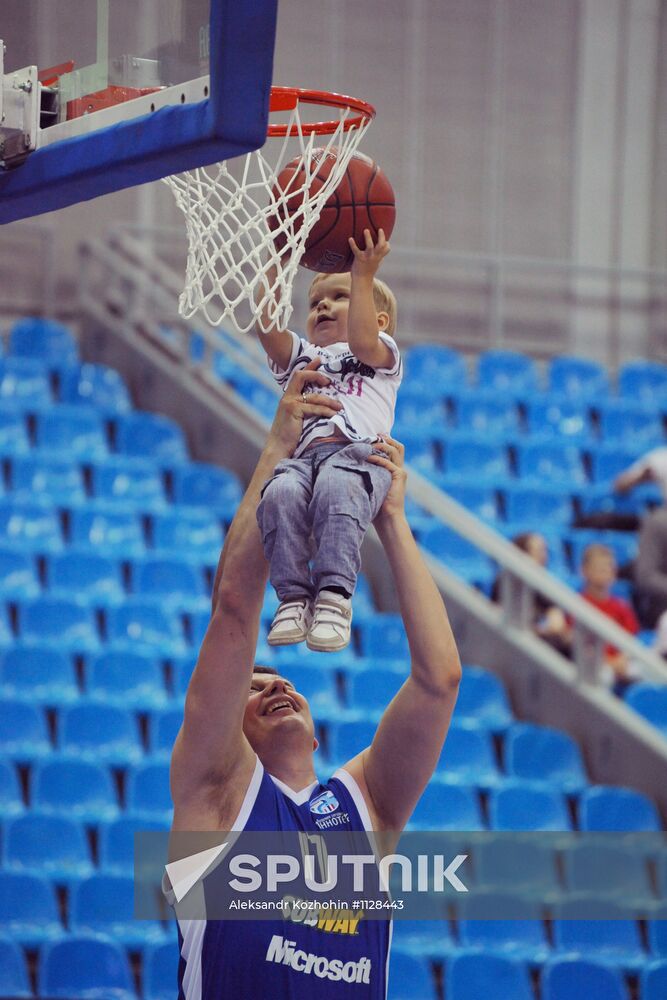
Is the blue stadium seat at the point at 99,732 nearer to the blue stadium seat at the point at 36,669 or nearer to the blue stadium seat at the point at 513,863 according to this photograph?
the blue stadium seat at the point at 36,669

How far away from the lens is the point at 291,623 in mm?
3029

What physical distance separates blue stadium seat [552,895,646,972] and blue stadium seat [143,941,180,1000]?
66.1 inches

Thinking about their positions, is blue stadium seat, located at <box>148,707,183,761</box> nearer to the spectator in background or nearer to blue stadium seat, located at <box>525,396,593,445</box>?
the spectator in background

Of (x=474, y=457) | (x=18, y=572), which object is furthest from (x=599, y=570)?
(x=18, y=572)

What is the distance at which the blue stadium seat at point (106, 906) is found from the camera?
5867 millimetres

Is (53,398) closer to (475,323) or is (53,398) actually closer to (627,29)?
(475,323)

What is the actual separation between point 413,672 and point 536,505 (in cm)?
608

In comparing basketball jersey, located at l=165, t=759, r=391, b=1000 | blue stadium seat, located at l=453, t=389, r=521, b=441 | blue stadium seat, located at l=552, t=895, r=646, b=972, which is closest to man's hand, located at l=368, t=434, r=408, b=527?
basketball jersey, located at l=165, t=759, r=391, b=1000

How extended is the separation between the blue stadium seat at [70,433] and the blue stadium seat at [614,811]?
3.58 meters

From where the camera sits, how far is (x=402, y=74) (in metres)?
12.0

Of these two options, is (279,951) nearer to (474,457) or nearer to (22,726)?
(22,726)

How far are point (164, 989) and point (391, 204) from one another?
3.31 meters

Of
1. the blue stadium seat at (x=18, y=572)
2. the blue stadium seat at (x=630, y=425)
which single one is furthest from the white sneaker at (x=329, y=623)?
the blue stadium seat at (x=630, y=425)

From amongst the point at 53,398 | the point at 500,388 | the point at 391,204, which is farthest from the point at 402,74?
the point at 391,204
